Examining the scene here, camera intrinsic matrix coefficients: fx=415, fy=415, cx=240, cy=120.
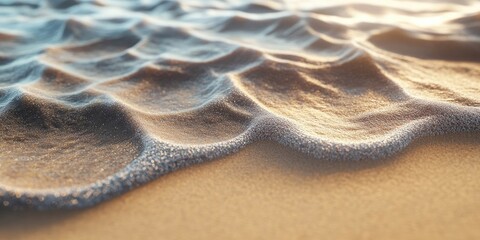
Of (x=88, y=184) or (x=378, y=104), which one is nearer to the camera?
(x=88, y=184)

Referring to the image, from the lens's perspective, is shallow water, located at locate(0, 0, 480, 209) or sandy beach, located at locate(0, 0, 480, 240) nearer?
sandy beach, located at locate(0, 0, 480, 240)

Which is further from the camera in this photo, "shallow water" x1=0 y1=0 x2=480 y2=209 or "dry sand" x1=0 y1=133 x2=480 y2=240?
"shallow water" x1=0 y1=0 x2=480 y2=209

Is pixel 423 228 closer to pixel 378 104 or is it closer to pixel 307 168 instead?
pixel 307 168

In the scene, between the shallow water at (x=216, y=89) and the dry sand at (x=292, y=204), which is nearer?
the dry sand at (x=292, y=204)

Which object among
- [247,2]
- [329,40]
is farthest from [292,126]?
[247,2]

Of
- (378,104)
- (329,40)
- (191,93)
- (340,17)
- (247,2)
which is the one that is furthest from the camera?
(247,2)

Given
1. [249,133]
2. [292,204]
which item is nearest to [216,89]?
[249,133]
